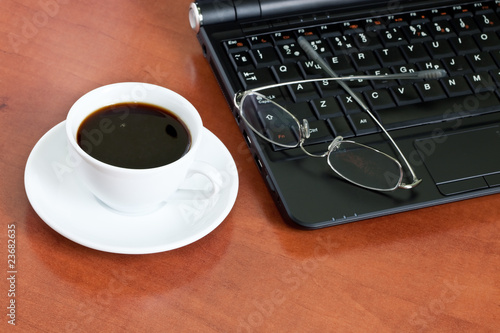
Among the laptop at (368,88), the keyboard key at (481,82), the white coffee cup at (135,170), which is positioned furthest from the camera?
the keyboard key at (481,82)

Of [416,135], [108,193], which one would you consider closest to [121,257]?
[108,193]

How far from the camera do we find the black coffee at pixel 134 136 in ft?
1.74

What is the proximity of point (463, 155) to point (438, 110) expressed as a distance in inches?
2.3

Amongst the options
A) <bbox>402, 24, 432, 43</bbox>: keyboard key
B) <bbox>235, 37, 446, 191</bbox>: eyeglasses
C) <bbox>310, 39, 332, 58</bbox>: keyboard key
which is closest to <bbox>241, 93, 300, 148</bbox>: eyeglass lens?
<bbox>235, 37, 446, 191</bbox>: eyeglasses

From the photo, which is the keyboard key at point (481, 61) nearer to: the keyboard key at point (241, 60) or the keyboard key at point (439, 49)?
the keyboard key at point (439, 49)

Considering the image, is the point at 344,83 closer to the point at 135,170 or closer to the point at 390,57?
the point at 390,57

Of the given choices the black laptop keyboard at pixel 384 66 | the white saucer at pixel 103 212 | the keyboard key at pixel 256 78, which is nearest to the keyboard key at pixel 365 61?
the black laptop keyboard at pixel 384 66

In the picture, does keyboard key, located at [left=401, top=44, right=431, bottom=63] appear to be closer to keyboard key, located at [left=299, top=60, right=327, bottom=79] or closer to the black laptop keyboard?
the black laptop keyboard

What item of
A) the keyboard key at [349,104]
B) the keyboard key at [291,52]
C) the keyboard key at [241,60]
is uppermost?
the keyboard key at [241,60]

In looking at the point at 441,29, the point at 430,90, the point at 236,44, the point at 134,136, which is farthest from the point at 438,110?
the point at 134,136

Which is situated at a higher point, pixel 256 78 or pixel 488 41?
pixel 256 78

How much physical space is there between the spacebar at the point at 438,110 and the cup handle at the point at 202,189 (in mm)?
208

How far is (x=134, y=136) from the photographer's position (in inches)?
21.7

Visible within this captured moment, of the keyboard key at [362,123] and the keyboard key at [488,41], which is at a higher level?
the keyboard key at [362,123]
